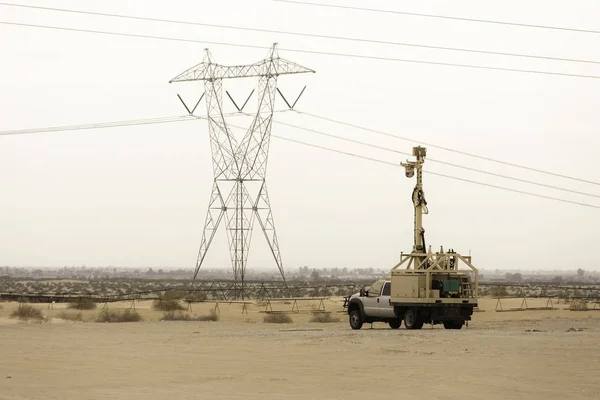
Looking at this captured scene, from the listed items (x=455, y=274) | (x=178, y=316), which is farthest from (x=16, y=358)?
(x=178, y=316)

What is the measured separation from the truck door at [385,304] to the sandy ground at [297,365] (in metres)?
3.73

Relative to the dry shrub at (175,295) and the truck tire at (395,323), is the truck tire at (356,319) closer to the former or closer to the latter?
the truck tire at (395,323)

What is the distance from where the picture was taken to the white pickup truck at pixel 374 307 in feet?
126

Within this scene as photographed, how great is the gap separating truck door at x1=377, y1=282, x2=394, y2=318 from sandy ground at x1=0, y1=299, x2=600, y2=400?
12.2 ft

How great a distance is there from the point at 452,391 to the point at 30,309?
36955 millimetres

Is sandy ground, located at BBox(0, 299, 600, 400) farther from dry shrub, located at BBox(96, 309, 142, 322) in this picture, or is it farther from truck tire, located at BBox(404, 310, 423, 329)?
dry shrub, located at BBox(96, 309, 142, 322)

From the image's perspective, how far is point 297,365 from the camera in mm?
24672

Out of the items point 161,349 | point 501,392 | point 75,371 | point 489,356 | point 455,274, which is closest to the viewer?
point 501,392

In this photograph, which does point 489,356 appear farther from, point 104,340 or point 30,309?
point 30,309

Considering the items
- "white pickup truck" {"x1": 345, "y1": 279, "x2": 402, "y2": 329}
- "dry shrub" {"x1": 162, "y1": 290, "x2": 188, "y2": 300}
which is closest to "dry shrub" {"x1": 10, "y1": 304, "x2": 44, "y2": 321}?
"white pickup truck" {"x1": 345, "y1": 279, "x2": 402, "y2": 329}

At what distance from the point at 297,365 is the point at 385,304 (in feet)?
46.2

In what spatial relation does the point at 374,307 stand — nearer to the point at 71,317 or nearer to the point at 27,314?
the point at 71,317

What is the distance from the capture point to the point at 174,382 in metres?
21.3

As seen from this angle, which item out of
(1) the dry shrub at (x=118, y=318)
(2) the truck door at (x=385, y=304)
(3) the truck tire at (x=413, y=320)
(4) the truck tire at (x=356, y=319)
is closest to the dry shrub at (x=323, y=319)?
(4) the truck tire at (x=356, y=319)
